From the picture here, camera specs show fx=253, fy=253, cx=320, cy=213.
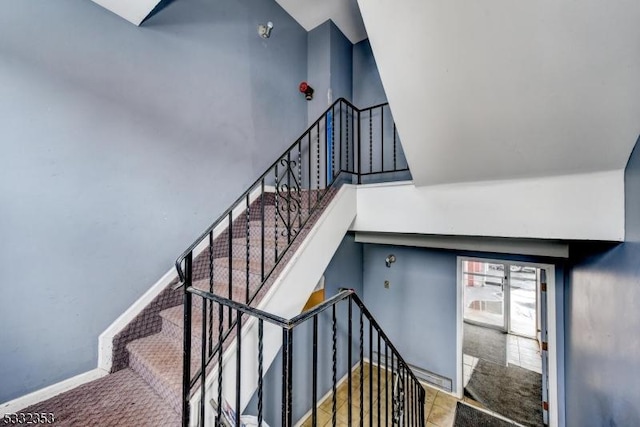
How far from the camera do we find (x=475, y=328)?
579cm

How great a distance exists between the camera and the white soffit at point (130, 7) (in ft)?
5.72

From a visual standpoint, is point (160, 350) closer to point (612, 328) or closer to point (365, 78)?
point (612, 328)

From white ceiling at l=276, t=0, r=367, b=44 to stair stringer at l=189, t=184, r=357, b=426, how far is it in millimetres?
2672

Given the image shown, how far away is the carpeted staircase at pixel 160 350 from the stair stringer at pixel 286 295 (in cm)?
6

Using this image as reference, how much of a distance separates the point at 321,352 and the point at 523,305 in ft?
20.6

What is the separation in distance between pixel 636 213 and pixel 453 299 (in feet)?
8.38

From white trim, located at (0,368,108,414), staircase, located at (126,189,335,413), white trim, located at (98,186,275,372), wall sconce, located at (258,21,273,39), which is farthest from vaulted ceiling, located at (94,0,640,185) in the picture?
white trim, located at (0,368,108,414)


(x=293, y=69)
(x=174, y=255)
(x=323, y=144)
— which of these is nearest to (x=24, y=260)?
(x=174, y=255)

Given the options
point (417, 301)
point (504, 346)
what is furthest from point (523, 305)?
point (417, 301)

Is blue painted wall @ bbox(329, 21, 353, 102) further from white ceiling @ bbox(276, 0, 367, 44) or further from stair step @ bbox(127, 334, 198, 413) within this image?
stair step @ bbox(127, 334, 198, 413)

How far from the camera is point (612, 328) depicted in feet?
4.41

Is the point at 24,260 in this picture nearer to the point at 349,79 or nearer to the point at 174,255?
the point at 174,255

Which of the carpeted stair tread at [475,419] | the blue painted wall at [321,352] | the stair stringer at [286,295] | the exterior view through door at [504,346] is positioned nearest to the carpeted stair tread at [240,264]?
the stair stringer at [286,295]

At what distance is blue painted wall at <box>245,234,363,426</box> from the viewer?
2680 mm
